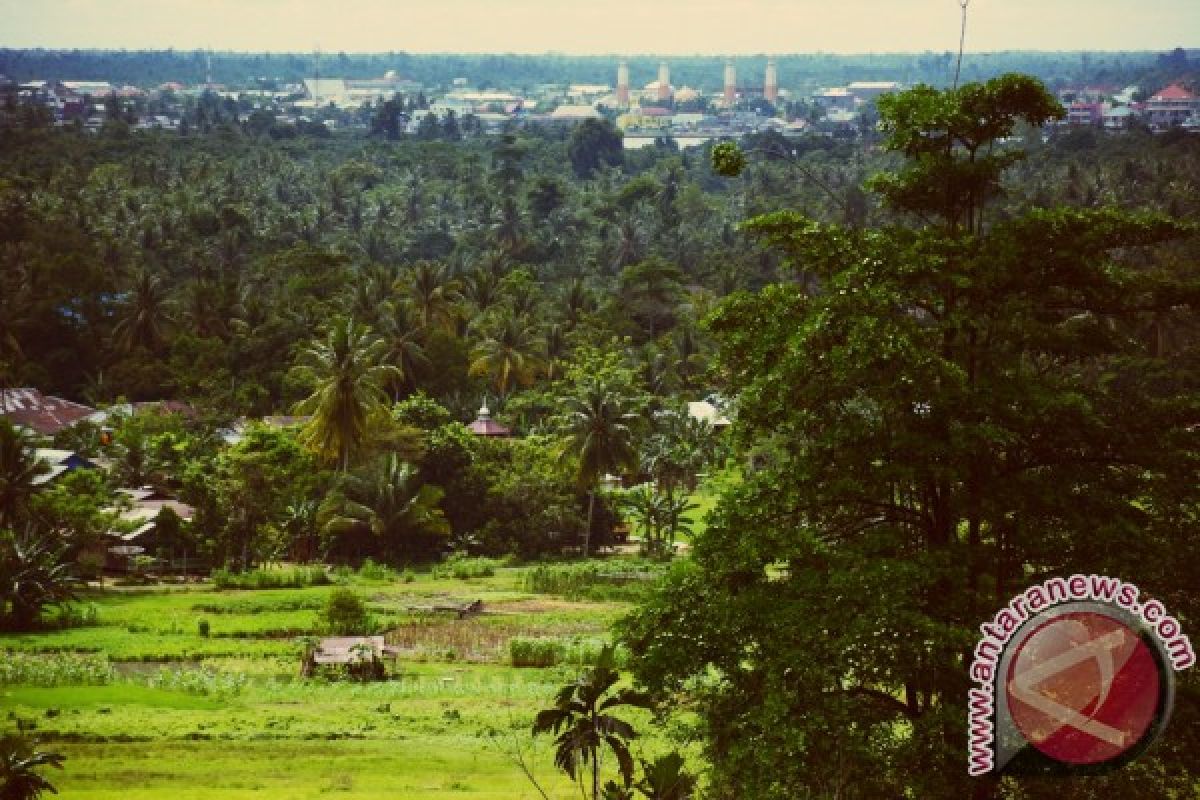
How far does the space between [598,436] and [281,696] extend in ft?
64.6

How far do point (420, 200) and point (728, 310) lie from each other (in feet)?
322

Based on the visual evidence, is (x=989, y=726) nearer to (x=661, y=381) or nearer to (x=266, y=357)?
(x=661, y=381)

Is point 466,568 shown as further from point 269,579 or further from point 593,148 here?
point 593,148

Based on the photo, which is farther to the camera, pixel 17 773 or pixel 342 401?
pixel 342 401

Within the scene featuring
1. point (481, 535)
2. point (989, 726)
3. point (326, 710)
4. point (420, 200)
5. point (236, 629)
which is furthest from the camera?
point (420, 200)

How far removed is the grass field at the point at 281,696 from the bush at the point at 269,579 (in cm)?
75

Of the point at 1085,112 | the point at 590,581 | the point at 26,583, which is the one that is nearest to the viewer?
the point at 26,583

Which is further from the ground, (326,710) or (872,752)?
(872,752)

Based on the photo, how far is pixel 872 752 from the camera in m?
16.3

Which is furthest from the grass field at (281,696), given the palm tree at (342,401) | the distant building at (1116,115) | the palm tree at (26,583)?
the distant building at (1116,115)

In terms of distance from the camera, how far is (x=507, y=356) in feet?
214

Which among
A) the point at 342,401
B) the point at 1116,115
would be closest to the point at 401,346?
the point at 342,401

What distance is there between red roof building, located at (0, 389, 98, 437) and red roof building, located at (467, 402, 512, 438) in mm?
14322

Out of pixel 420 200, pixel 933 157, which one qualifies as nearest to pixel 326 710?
pixel 933 157
